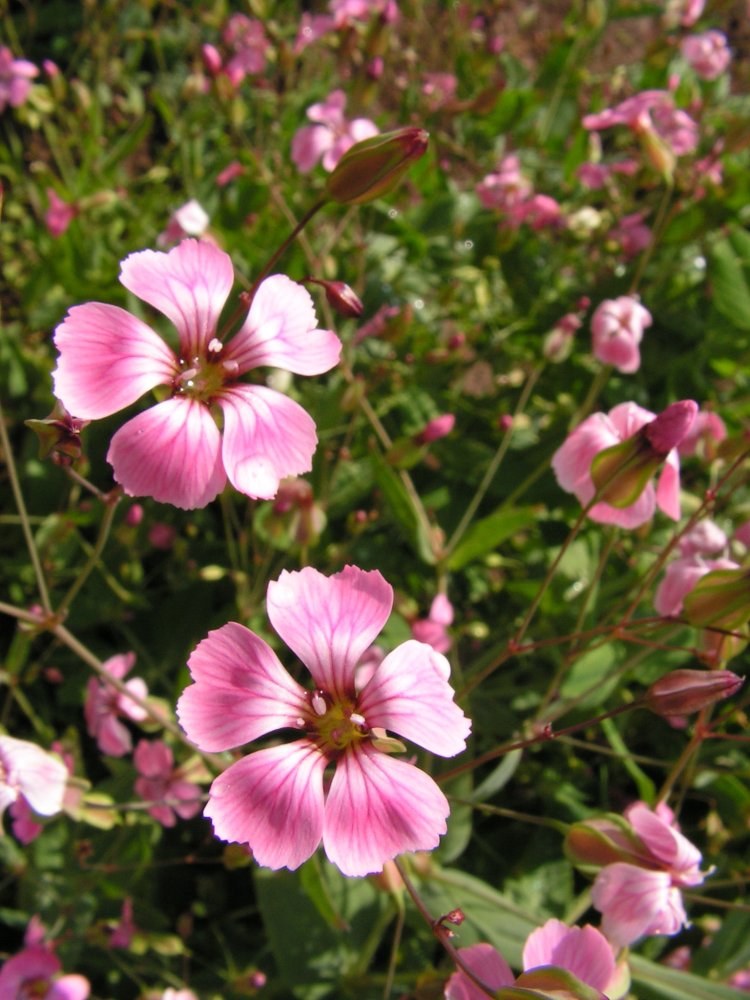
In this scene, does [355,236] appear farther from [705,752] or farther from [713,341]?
[705,752]

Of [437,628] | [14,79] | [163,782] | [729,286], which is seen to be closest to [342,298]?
[437,628]

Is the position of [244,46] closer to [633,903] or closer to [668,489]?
[668,489]

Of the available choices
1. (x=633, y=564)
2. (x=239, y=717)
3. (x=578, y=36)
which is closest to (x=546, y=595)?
(x=633, y=564)

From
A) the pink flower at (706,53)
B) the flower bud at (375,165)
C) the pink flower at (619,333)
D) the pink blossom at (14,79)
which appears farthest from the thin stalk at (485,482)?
the pink blossom at (14,79)

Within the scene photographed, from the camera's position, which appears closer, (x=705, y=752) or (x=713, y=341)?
(x=705, y=752)

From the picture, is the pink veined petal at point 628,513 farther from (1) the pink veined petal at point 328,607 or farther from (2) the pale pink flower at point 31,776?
(2) the pale pink flower at point 31,776

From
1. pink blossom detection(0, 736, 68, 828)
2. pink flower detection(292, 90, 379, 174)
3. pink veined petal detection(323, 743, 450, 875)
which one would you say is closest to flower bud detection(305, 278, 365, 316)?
pink veined petal detection(323, 743, 450, 875)
